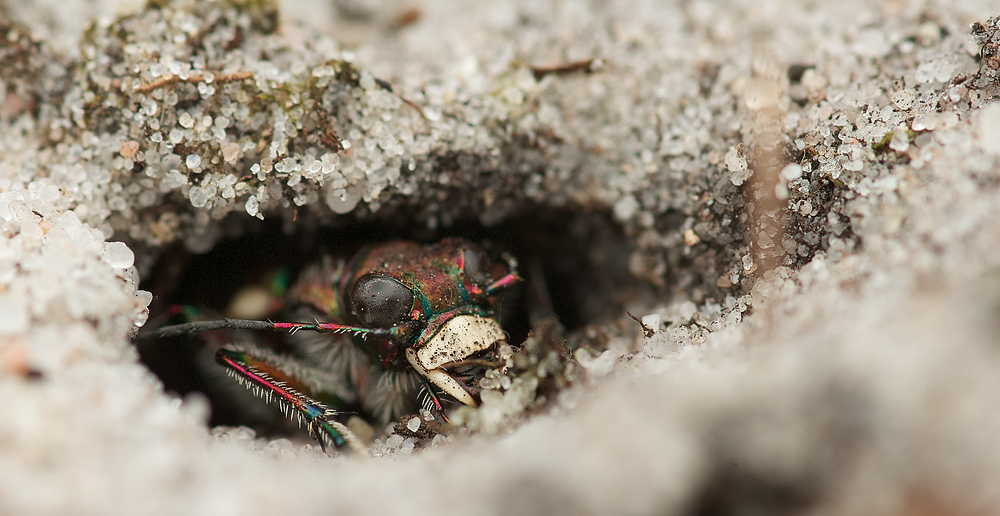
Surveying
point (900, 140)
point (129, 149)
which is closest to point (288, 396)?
point (129, 149)

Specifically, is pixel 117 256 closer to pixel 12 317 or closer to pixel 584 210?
pixel 12 317

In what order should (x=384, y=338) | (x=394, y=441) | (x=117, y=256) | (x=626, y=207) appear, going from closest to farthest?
(x=117, y=256), (x=394, y=441), (x=384, y=338), (x=626, y=207)

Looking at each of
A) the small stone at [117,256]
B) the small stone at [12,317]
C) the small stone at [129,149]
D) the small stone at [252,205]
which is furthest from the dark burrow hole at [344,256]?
the small stone at [12,317]

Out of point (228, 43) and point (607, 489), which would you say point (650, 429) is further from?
point (228, 43)

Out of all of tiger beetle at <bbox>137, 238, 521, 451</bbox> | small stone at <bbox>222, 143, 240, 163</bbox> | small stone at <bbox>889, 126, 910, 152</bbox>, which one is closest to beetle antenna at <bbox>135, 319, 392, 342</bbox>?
tiger beetle at <bbox>137, 238, 521, 451</bbox>

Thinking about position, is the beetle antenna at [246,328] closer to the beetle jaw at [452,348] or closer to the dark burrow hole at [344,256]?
the beetle jaw at [452,348]

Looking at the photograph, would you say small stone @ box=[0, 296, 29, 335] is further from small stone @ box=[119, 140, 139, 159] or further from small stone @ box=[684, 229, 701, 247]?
small stone @ box=[684, 229, 701, 247]

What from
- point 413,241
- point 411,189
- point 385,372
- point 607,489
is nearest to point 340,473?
point 607,489
